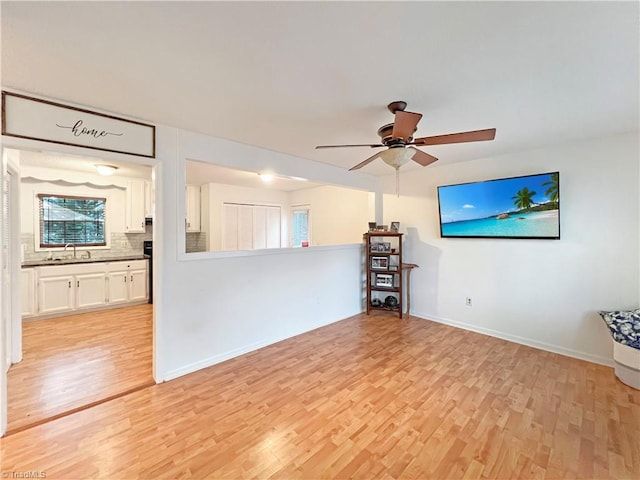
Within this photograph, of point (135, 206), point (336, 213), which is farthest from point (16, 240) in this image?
point (336, 213)

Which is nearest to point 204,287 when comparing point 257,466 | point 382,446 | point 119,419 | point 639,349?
point 119,419

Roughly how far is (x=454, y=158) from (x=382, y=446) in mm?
3371

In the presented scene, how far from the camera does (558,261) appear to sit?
10.5 feet

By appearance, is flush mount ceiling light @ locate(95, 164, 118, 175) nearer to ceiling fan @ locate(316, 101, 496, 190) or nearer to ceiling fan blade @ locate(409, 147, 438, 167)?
ceiling fan @ locate(316, 101, 496, 190)

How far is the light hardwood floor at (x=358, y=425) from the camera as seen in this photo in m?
1.65

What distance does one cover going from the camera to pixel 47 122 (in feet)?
6.54

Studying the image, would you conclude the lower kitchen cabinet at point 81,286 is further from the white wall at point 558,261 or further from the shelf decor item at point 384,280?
the white wall at point 558,261

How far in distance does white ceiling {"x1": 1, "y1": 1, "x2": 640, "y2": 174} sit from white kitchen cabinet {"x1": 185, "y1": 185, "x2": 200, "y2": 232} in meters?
3.78

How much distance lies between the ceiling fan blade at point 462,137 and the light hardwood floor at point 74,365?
124 inches

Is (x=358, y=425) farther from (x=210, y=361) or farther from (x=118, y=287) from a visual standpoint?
(x=118, y=287)

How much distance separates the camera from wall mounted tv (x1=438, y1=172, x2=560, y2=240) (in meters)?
3.16

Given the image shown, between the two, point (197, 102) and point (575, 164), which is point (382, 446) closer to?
point (197, 102)

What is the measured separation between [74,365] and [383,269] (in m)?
4.00

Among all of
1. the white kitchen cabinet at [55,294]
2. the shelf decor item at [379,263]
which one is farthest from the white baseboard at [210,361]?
the white kitchen cabinet at [55,294]
